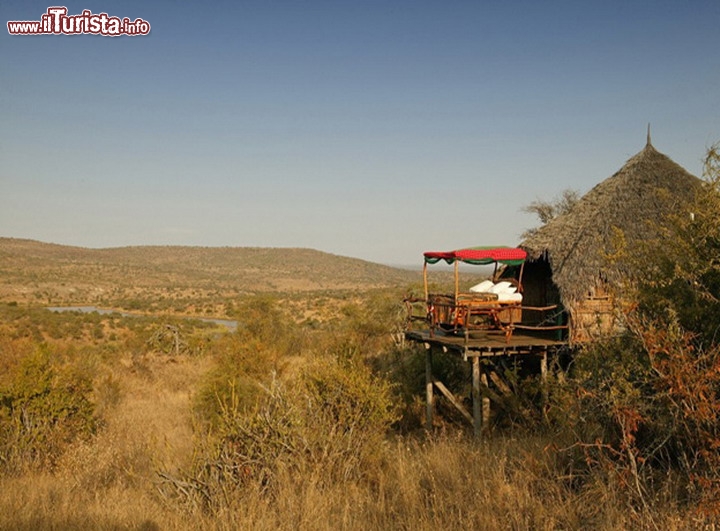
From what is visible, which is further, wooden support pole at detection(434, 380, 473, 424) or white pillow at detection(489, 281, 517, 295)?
white pillow at detection(489, 281, 517, 295)

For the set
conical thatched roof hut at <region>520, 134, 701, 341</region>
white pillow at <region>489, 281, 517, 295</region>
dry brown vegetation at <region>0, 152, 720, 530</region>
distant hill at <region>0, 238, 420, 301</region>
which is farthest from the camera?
distant hill at <region>0, 238, 420, 301</region>

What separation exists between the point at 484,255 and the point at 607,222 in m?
3.06

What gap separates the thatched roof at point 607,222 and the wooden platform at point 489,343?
4.07ft

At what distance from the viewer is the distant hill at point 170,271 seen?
61375 millimetres

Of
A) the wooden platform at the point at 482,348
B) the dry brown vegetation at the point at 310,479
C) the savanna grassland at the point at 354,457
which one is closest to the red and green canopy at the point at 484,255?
the wooden platform at the point at 482,348

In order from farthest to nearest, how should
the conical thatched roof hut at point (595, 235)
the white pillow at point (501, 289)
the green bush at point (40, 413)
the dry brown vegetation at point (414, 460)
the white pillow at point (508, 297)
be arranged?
the white pillow at point (501, 289), the white pillow at point (508, 297), the conical thatched roof hut at point (595, 235), the green bush at point (40, 413), the dry brown vegetation at point (414, 460)

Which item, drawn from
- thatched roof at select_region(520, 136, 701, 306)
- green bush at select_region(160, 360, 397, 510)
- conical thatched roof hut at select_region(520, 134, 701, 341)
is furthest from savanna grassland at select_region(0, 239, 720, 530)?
thatched roof at select_region(520, 136, 701, 306)

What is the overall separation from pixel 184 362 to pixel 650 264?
61.1 feet

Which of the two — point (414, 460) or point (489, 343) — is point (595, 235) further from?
point (414, 460)

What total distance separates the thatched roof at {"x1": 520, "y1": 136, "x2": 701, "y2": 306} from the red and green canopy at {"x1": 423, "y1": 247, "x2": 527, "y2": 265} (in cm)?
39

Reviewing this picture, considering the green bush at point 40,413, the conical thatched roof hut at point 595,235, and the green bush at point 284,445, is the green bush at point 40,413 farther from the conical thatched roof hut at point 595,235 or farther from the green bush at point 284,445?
the conical thatched roof hut at point 595,235

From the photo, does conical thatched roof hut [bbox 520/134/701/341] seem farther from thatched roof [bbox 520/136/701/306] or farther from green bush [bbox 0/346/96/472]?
green bush [bbox 0/346/96/472]

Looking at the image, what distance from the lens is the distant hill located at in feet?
201

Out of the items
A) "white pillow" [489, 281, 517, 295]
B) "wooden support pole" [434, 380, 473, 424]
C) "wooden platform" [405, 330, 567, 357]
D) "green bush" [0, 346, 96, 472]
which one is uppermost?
"white pillow" [489, 281, 517, 295]
